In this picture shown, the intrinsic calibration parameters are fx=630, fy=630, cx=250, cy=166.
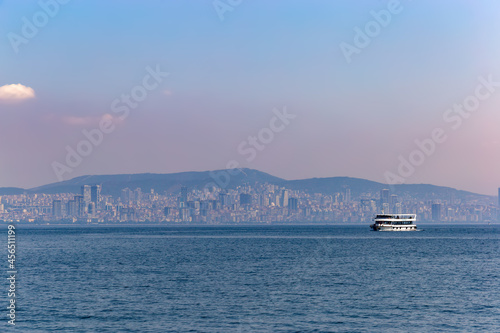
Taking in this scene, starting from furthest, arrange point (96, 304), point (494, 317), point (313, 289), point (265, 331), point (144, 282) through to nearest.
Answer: point (144, 282)
point (313, 289)
point (96, 304)
point (494, 317)
point (265, 331)

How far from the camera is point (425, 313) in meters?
58.7

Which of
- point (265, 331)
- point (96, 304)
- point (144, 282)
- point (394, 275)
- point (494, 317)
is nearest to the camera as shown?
point (265, 331)

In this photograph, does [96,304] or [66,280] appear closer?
[96,304]

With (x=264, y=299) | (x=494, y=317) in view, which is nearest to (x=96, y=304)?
(x=264, y=299)

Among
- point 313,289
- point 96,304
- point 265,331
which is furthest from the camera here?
point 313,289

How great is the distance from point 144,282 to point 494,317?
42.8 m

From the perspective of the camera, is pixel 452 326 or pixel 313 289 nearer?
pixel 452 326

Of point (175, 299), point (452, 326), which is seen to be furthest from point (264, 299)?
point (452, 326)

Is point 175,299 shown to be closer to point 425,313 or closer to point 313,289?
point 313,289

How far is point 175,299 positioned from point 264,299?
367 inches

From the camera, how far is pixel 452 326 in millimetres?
53125

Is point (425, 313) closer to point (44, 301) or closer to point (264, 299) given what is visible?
point (264, 299)

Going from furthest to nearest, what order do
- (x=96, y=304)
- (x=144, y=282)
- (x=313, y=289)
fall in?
(x=144, y=282) → (x=313, y=289) → (x=96, y=304)

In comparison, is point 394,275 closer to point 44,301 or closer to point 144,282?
point 144,282
